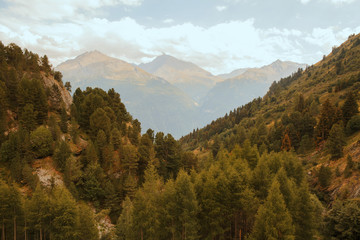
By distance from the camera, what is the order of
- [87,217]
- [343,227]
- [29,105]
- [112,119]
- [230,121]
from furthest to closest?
[230,121] < [112,119] < [29,105] < [87,217] < [343,227]

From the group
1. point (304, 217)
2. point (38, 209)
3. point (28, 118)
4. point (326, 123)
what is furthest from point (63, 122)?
point (326, 123)

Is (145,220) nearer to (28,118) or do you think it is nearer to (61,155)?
(61,155)

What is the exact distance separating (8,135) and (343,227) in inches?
2783

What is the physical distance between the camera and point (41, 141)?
52062mm

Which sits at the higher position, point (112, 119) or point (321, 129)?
point (112, 119)

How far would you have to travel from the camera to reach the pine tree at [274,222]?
25.2m

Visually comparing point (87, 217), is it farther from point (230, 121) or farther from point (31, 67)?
point (230, 121)

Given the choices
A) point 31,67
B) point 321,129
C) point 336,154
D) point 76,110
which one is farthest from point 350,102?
point 31,67

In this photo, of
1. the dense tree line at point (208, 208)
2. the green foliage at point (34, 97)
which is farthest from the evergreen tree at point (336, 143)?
the green foliage at point (34, 97)

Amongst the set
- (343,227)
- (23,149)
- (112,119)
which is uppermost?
(112,119)

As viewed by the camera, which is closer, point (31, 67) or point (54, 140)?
point (54, 140)

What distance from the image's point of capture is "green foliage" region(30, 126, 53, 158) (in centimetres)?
5138

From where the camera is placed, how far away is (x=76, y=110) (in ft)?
228

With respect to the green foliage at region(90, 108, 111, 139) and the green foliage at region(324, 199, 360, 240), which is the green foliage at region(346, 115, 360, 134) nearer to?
the green foliage at region(324, 199, 360, 240)
